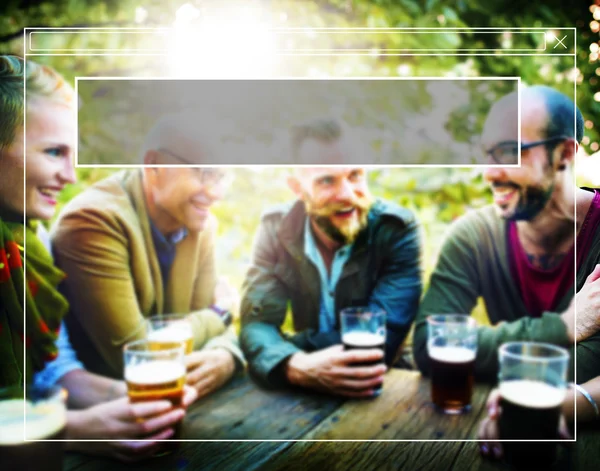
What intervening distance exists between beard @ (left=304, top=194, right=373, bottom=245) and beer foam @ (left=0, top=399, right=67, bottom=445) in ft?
4.54

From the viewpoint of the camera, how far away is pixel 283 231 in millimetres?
2541

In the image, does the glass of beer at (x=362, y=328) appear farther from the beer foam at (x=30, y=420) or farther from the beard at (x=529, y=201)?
the beer foam at (x=30, y=420)

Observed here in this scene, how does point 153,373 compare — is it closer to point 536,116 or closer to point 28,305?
point 28,305

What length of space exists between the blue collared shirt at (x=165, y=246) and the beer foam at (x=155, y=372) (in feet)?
1.11

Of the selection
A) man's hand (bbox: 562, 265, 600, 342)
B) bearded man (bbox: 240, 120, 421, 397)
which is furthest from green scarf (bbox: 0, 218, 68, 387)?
man's hand (bbox: 562, 265, 600, 342)

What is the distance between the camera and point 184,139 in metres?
2.49

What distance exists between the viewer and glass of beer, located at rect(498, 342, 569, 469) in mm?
2398

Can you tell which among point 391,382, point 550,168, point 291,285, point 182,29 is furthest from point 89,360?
point 550,168

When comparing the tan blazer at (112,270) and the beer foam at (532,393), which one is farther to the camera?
the tan blazer at (112,270)

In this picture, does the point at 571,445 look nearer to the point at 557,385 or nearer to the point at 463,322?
the point at 557,385

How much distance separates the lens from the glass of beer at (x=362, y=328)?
2555mm

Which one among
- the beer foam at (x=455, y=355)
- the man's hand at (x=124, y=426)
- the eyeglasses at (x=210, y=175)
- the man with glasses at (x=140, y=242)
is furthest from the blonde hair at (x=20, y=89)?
the beer foam at (x=455, y=355)

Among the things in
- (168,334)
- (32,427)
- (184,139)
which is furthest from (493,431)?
(32,427)

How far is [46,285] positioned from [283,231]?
1051 millimetres
